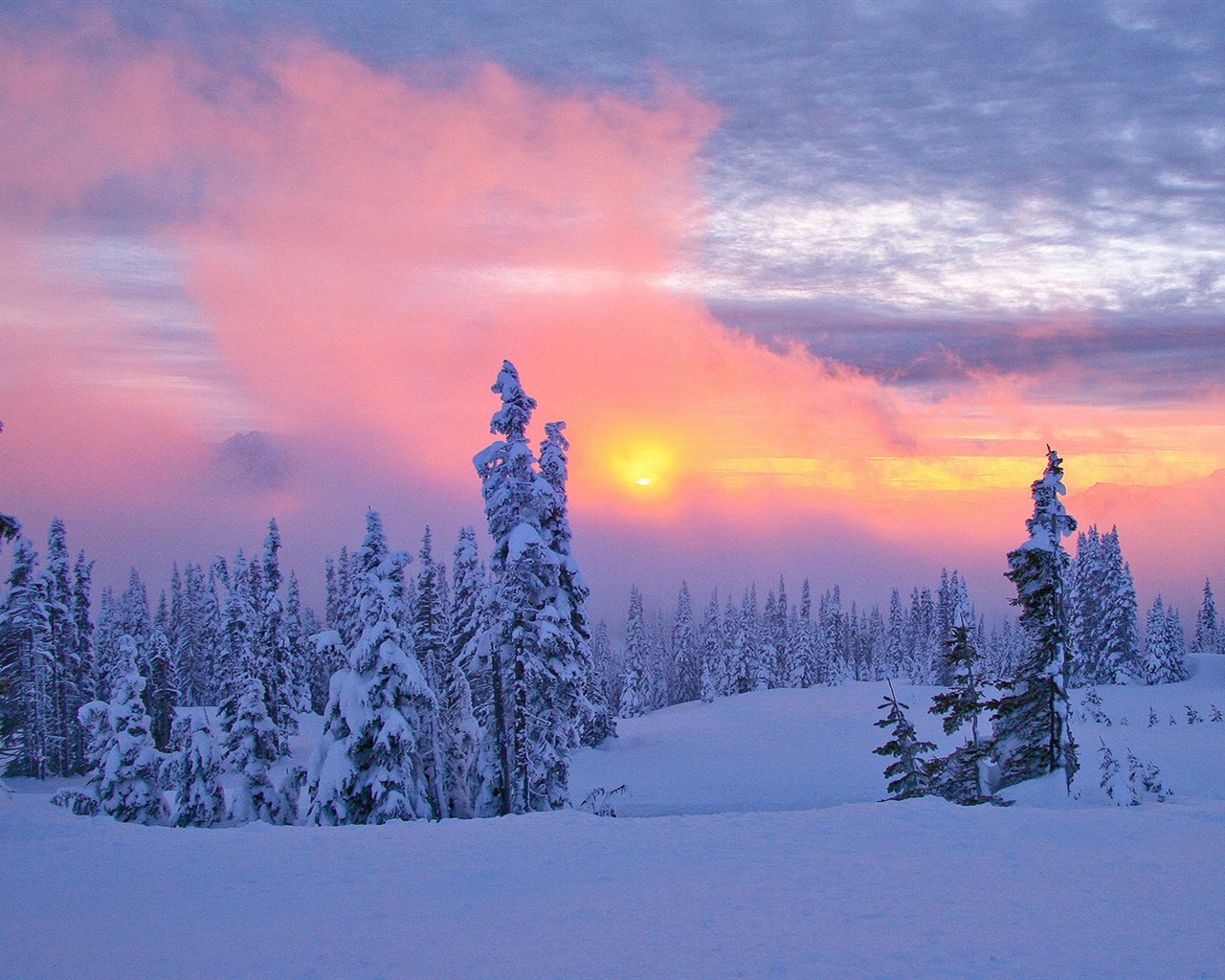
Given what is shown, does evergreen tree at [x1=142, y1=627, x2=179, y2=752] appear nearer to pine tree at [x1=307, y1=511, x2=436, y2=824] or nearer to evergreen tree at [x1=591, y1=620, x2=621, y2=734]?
evergreen tree at [x1=591, y1=620, x2=621, y2=734]

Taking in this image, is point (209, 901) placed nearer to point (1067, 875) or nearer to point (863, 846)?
point (863, 846)

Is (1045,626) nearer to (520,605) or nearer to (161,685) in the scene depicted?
(520,605)

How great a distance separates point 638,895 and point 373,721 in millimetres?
13650

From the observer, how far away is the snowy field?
433 inches

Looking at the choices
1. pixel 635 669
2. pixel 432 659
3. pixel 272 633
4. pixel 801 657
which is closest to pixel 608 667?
pixel 801 657

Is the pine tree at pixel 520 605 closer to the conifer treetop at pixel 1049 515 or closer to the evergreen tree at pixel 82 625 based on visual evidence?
the conifer treetop at pixel 1049 515

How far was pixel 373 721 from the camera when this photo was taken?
24.8 meters

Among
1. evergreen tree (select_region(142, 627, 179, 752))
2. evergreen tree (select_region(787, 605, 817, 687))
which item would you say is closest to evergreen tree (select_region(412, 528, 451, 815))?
evergreen tree (select_region(142, 627, 179, 752))

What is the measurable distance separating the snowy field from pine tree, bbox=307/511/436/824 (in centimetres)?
557

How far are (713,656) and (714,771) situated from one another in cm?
4329

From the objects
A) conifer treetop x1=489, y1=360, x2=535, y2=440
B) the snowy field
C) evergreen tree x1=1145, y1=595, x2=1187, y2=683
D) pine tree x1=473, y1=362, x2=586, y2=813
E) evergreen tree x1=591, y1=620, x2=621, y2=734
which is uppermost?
conifer treetop x1=489, y1=360, x2=535, y2=440

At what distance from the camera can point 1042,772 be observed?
87.9ft

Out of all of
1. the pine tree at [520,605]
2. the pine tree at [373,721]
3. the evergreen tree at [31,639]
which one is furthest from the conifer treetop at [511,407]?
the evergreen tree at [31,639]

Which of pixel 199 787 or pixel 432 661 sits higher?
pixel 432 661
